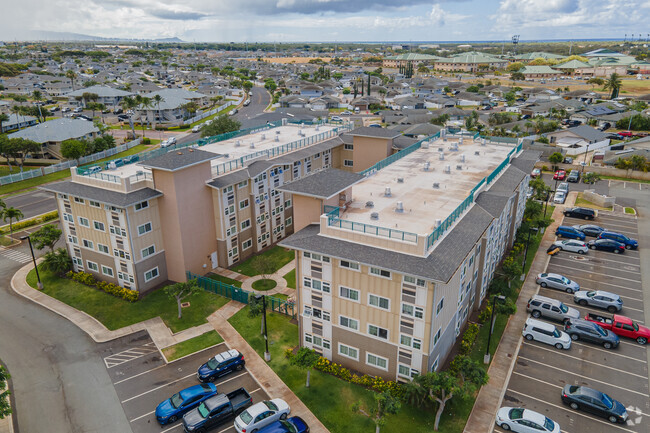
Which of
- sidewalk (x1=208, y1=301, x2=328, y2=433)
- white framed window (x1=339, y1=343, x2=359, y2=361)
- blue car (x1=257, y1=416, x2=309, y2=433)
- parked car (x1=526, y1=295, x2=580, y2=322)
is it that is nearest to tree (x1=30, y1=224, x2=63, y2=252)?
sidewalk (x1=208, y1=301, x2=328, y2=433)

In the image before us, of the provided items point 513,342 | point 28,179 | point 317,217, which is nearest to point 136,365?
point 317,217

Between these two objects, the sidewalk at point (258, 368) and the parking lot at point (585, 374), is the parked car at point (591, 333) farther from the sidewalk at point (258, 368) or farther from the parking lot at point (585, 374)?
the sidewalk at point (258, 368)

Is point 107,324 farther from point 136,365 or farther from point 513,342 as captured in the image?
point 513,342

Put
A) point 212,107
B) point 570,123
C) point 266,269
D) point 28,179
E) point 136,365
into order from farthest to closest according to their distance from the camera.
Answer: point 212,107 < point 570,123 < point 28,179 < point 266,269 < point 136,365

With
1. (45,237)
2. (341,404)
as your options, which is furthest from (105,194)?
(341,404)

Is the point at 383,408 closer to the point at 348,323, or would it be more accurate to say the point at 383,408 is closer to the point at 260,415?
the point at 348,323

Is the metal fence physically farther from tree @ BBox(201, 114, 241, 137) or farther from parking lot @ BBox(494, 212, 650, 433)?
tree @ BBox(201, 114, 241, 137)
